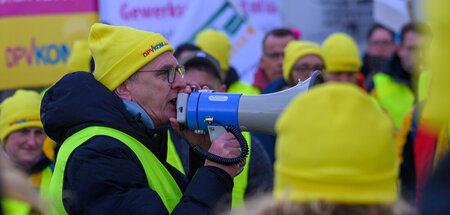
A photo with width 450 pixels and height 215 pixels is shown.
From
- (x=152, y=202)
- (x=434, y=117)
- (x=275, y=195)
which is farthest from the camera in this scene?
(x=152, y=202)

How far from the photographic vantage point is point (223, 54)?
5461 mm

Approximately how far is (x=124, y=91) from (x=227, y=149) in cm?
56

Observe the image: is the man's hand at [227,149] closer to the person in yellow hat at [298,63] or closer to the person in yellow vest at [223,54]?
the person in yellow hat at [298,63]

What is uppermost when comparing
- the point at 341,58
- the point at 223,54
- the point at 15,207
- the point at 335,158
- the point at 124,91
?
the point at 335,158

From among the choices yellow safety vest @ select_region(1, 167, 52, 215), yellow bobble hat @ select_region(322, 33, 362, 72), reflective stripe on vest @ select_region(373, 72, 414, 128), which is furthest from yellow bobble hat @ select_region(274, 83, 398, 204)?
yellow bobble hat @ select_region(322, 33, 362, 72)

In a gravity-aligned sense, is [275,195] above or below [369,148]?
below

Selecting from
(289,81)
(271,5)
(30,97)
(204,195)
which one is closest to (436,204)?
(204,195)

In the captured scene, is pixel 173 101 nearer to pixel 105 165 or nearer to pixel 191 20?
pixel 105 165

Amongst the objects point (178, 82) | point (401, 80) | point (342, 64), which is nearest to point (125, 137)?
point (178, 82)

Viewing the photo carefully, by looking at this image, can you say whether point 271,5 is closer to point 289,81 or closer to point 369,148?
point 289,81

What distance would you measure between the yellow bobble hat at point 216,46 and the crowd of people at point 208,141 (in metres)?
0.01

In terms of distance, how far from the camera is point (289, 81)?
4863 mm

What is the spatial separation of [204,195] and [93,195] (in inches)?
16.2

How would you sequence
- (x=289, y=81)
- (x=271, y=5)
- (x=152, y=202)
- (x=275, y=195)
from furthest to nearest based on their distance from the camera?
1. (x=271, y=5)
2. (x=289, y=81)
3. (x=152, y=202)
4. (x=275, y=195)
